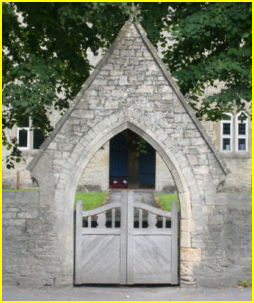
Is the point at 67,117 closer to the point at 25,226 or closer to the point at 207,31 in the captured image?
the point at 25,226

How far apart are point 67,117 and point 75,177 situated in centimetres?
118

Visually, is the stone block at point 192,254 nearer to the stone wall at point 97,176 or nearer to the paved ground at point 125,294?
the paved ground at point 125,294

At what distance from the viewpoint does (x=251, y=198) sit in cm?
1075

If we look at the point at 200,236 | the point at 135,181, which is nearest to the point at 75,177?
the point at 200,236

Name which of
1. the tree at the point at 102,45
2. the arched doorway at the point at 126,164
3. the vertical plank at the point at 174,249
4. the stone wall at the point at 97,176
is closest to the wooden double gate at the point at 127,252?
the vertical plank at the point at 174,249

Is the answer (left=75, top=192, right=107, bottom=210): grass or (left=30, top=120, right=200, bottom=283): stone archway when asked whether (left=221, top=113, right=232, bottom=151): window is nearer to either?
(left=75, top=192, right=107, bottom=210): grass

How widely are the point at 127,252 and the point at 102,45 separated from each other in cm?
757

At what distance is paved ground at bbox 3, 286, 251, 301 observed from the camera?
9.91m

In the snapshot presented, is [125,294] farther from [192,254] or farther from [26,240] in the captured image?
[26,240]

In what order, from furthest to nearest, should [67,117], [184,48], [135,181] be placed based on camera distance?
[135,181]
[184,48]
[67,117]

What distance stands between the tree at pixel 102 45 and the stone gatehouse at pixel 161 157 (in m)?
3.05

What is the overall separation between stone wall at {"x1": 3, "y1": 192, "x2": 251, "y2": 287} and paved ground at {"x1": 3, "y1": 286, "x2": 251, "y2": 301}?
27 cm

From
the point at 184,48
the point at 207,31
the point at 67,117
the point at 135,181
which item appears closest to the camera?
the point at 67,117

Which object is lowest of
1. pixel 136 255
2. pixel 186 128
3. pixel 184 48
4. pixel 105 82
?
pixel 136 255
